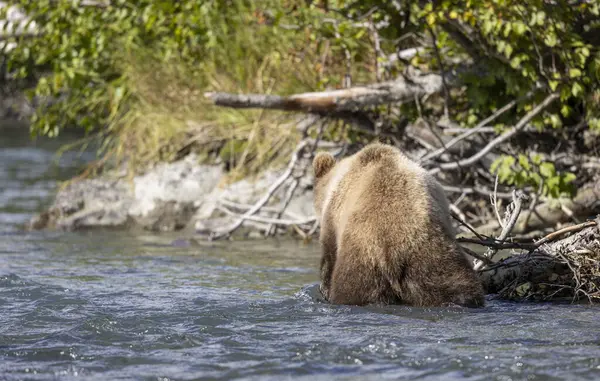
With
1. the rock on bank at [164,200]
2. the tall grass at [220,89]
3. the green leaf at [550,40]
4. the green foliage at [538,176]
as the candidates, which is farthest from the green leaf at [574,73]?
the rock on bank at [164,200]

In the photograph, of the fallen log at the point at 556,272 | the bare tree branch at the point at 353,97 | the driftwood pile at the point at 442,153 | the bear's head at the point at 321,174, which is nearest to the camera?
the fallen log at the point at 556,272

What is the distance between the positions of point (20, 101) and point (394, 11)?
987 inches

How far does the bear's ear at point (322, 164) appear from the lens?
706cm

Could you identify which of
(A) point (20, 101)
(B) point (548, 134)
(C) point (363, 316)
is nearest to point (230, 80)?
(B) point (548, 134)

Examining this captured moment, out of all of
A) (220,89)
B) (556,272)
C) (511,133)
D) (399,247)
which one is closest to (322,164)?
(399,247)

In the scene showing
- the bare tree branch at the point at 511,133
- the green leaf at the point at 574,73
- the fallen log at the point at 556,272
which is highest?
the green leaf at the point at 574,73

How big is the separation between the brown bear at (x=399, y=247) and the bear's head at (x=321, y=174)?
0.83 meters

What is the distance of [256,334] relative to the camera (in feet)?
18.1

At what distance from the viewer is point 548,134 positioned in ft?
33.8

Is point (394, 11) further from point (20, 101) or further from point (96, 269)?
point (20, 101)

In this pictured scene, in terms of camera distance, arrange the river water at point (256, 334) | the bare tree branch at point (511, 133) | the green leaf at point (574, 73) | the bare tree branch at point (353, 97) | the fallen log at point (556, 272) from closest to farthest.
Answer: the river water at point (256, 334), the fallen log at point (556, 272), the green leaf at point (574, 73), the bare tree branch at point (511, 133), the bare tree branch at point (353, 97)

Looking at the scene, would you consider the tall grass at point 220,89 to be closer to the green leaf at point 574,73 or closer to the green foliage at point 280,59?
the green foliage at point 280,59

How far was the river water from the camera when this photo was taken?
4707 millimetres

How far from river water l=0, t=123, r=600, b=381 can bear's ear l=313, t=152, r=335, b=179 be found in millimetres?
818
